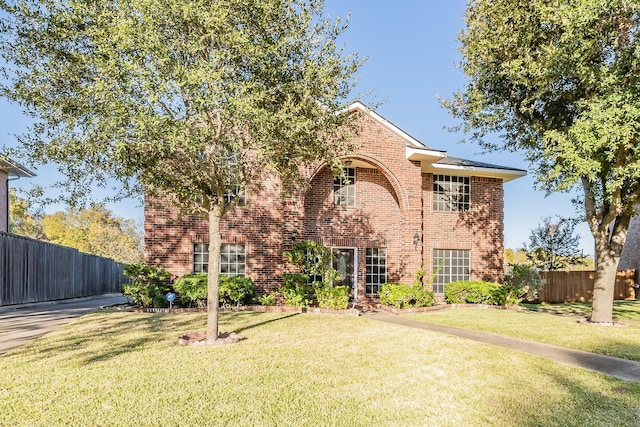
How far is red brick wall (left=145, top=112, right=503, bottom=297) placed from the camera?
1442 cm

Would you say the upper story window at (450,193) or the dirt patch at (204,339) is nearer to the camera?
the dirt patch at (204,339)

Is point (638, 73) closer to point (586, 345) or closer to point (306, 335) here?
point (586, 345)

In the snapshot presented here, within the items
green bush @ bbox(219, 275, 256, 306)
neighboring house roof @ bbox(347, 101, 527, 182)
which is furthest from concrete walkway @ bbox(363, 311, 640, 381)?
neighboring house roof @ bbox(347, 101, 527, 182)

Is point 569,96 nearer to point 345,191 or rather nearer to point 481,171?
point 481,171

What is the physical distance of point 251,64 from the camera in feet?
25.8

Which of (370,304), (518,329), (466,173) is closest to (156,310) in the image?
(370,304)

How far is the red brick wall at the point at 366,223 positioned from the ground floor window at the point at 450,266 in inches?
12.1

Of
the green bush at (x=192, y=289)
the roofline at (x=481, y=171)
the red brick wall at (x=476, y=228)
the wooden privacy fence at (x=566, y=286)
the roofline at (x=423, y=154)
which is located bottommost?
the wooden privacy fence at (x=566, y=286)

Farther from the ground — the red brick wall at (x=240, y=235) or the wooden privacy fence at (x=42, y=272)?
the red brick wall at (x=240, y=235)

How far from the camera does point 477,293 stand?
16.1 metres

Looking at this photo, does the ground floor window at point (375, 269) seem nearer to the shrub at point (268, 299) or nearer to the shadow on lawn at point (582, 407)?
the shrub at point (268, 299)

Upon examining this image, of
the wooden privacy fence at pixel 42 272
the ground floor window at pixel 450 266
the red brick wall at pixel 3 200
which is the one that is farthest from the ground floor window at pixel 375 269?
the red brick wall at pixel 3 200

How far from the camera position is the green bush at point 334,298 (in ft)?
43.7

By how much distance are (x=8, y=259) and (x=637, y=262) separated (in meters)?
31.2
